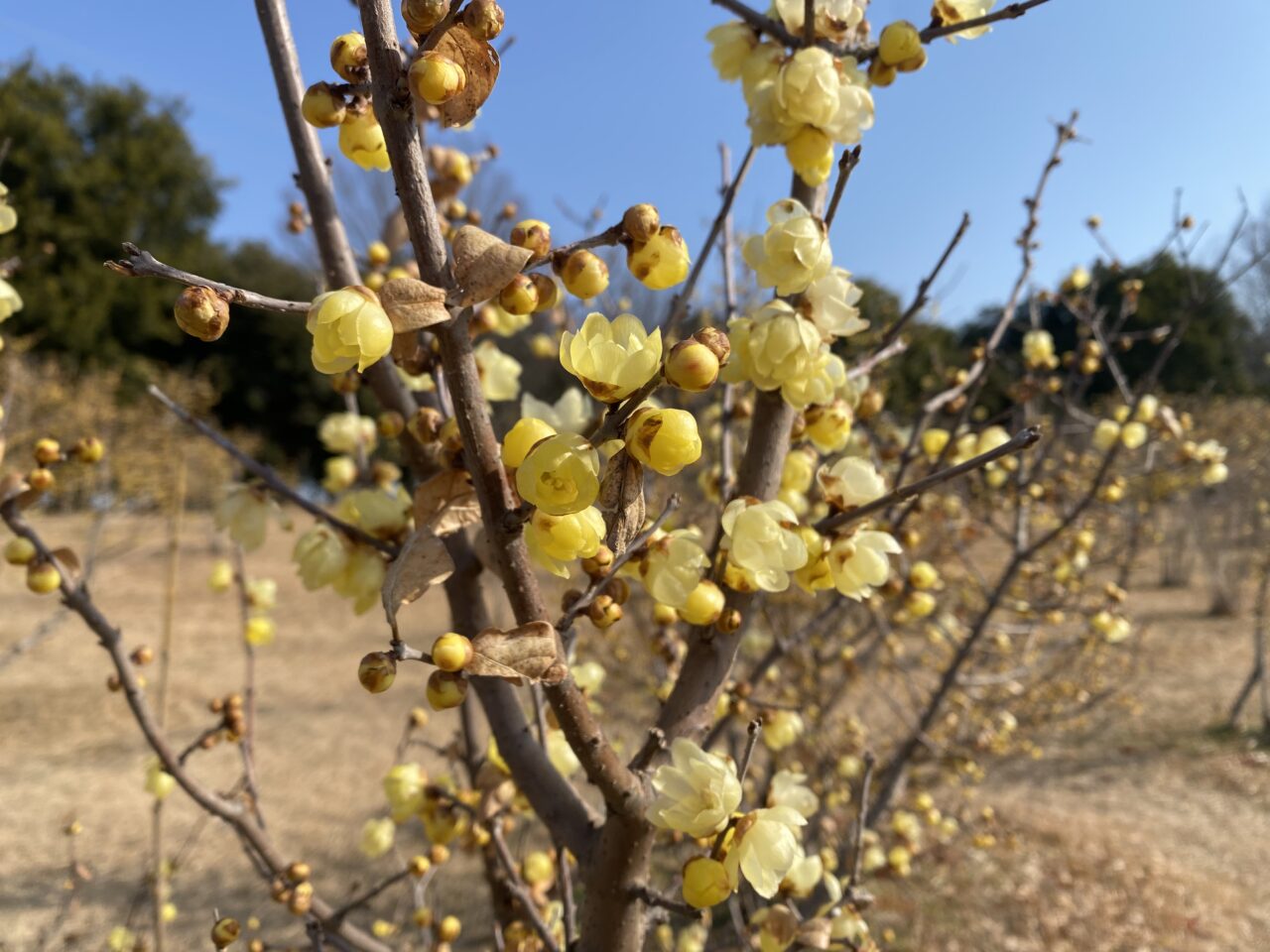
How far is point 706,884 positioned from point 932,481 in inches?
20.4

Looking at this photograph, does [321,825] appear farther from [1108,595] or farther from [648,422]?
[648,422]

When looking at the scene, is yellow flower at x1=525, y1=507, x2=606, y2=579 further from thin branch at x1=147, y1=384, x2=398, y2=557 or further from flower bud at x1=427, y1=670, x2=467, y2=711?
thin branch at x1=147, y1=384, x2=398, y2=557

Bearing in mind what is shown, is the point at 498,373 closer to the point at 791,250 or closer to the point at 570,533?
the point at 791,250

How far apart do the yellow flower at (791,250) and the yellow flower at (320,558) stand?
0.64 metres

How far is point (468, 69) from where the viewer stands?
633mm

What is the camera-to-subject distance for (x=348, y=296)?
1.90 ft

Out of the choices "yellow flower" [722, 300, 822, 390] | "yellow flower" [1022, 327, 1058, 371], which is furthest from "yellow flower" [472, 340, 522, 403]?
"yellow flower" [1022, 327, 1058, 371]

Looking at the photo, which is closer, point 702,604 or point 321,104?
point 321,104

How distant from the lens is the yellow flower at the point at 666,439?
56 cm

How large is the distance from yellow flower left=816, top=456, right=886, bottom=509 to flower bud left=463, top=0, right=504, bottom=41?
25.0 inches

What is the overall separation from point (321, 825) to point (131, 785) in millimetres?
1524

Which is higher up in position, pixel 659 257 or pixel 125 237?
pixel 125 237

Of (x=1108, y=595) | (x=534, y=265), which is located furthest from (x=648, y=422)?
(x=1108, y=595)

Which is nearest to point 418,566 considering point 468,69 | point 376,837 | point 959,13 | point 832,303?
point 468,69
